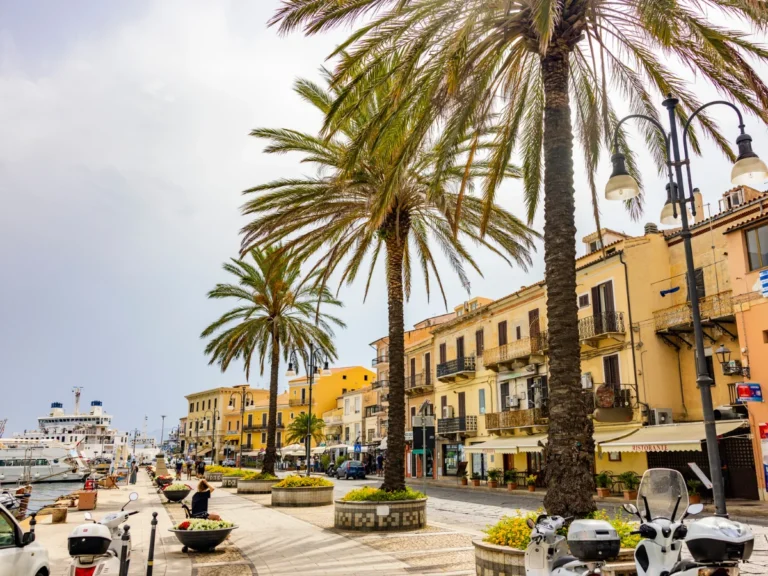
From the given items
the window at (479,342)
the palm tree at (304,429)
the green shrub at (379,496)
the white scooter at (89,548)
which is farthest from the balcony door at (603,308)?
the palm tree at (304,429)

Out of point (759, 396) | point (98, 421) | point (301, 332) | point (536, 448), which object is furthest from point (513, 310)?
point (98, 421)

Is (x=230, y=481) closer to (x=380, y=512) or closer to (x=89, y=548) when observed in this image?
(x=380, y=512)

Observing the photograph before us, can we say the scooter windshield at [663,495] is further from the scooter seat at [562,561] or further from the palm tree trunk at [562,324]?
the palm tree trunk at [562,324]

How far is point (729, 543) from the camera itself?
4.41 meters

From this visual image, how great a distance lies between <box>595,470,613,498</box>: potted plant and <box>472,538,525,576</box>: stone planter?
1969cm

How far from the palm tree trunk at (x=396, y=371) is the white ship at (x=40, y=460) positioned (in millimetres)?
58720

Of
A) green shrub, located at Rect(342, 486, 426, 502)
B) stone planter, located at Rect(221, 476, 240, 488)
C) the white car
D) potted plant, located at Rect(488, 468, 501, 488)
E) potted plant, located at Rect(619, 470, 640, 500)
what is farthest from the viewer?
stone planter, located at Rect(221, 476, 240, 488)

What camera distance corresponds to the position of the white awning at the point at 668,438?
21.3 m

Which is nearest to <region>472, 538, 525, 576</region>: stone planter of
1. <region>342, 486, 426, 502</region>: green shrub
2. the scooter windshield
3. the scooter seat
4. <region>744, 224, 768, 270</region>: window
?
the scooter seat

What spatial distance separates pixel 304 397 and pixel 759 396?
6844 centimetres

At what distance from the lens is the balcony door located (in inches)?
1108

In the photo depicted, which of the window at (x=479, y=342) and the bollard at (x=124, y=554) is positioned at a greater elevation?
the window at (x=479, y=342)

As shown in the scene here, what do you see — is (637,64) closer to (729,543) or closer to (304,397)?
(729,543)

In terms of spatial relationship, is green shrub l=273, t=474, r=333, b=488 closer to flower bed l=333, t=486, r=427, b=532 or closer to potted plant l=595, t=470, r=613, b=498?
flower bed l=333, t=486, r=427, b=532
